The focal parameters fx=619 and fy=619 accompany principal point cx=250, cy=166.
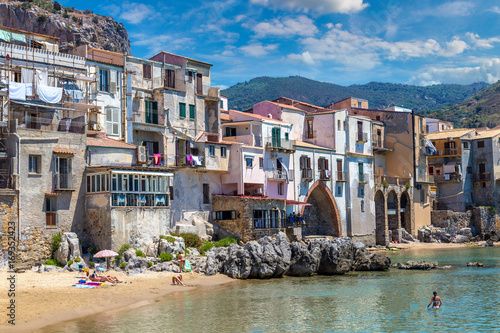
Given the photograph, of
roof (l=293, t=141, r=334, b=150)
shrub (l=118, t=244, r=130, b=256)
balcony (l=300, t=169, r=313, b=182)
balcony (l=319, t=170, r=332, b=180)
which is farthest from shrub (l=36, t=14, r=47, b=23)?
shrub (l=118, t=244, r=130, b=256)

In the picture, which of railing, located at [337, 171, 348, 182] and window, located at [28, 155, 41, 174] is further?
railing, located at [337, 171, 348, 182]

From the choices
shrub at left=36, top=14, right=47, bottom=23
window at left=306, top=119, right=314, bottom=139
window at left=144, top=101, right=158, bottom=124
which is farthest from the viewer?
shrub at left=36, top=14, right=47, bottom=23

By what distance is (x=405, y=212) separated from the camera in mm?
82375

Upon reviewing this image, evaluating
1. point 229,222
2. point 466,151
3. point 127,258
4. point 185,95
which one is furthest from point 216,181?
point 466,151

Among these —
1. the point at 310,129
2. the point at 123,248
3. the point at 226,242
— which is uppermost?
the point at 310,129

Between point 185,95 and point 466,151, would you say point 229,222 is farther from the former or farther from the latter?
point 466,151

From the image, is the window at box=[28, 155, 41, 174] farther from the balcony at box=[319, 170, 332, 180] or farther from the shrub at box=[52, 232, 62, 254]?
the balcony at box=[319, 170, 332, 180]

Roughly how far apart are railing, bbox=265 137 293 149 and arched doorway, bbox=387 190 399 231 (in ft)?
73.2

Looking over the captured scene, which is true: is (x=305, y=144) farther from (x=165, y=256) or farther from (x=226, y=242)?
(x=165, y=256)

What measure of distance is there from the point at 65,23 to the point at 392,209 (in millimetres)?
63553

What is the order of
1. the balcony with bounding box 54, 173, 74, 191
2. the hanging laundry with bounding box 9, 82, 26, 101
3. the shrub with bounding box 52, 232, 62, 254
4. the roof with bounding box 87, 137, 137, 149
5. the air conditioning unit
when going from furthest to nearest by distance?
1. the air conditioning unit
2. the roof with bounding box 87, 137, 137, 149
3. the hanging laundry with bounding box 9, 82, 26, 101
4. the balcony with bounding box 54, 173, 74, 191
5. the shrub with bounding box 52, 232, 62, 254

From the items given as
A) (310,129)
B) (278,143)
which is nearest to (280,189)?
(278,143)

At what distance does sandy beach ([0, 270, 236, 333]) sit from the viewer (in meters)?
29.2

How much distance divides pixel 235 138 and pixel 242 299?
26.5 metres
